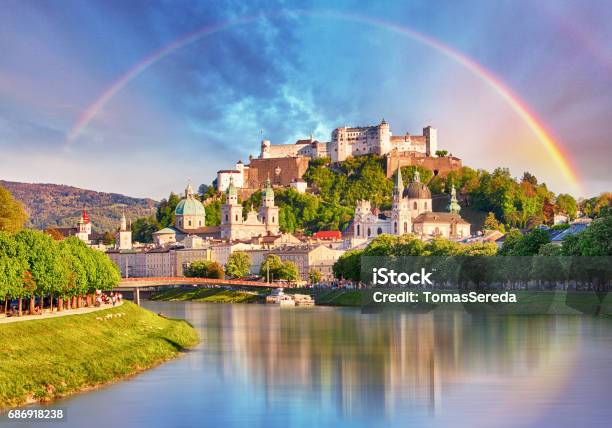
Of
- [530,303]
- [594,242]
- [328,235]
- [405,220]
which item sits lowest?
[530,303]

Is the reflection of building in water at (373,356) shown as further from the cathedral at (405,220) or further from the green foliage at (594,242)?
the cathedral at (405,220)

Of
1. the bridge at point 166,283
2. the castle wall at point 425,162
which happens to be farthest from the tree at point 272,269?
the castle wall at point 425,162

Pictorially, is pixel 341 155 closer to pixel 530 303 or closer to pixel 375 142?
pixel 375 142

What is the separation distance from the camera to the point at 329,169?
190 meters

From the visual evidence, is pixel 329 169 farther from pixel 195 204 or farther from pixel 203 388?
pixel 203 388

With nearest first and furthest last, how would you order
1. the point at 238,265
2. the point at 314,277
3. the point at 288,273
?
the point at 314,277, the point at 288,273, the point at 238,265

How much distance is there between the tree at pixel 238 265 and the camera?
5856 inches

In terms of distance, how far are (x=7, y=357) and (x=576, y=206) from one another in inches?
6008

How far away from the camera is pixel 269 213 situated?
185375mm

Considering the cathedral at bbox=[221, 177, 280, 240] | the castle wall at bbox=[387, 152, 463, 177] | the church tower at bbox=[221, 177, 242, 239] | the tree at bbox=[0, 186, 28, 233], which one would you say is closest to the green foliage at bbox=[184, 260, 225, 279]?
the cathedral at bbox=[221, 177, 280, 240]

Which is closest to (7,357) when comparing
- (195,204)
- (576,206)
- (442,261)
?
(442,261)

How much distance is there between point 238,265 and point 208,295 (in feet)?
93.2

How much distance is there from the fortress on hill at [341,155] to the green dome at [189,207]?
19.4 feet

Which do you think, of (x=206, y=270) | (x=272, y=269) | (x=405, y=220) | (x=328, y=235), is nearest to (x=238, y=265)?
(x=206, y=270)
